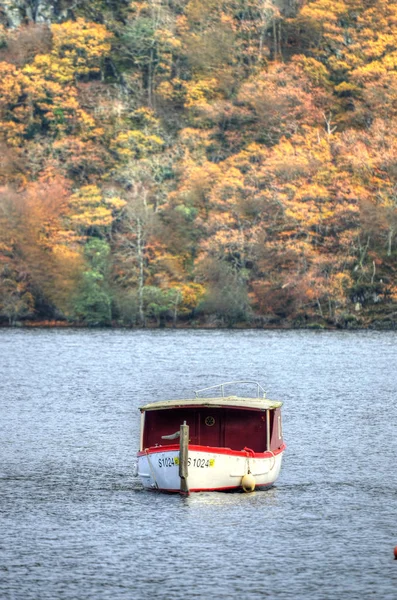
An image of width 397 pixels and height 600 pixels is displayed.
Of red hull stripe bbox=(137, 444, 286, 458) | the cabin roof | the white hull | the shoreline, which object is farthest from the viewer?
the shoreline

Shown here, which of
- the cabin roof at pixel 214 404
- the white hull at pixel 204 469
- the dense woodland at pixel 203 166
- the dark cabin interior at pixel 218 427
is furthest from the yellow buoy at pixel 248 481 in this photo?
the dense woodland at pixel 203 166

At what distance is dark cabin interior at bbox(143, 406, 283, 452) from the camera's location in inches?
1797

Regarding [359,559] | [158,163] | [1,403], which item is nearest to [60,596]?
[359,559]

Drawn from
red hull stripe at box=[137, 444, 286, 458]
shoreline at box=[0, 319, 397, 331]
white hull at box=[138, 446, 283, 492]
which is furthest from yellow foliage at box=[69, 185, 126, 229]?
red hull stripe at box=[137, 444, 286, 458]

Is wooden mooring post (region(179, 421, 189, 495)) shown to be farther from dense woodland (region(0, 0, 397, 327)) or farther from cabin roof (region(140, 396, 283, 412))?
dense woodland (region(0, 0, 397, 327))

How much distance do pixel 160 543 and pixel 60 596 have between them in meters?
5.38

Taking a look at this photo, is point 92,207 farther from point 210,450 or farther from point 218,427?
point 210,450

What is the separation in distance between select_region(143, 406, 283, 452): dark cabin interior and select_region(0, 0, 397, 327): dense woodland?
8735 centimetres

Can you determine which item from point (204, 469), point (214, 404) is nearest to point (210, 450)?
point (204, 469)

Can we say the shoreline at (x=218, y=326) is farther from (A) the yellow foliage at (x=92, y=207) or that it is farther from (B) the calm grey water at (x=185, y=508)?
(B) the calm grey water at (x=185, y=508)

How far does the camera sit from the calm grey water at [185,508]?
34031 mm

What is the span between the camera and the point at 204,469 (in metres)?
42.7

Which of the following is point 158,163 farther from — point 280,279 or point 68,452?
point 68,452

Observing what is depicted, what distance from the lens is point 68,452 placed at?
53.5 metres
